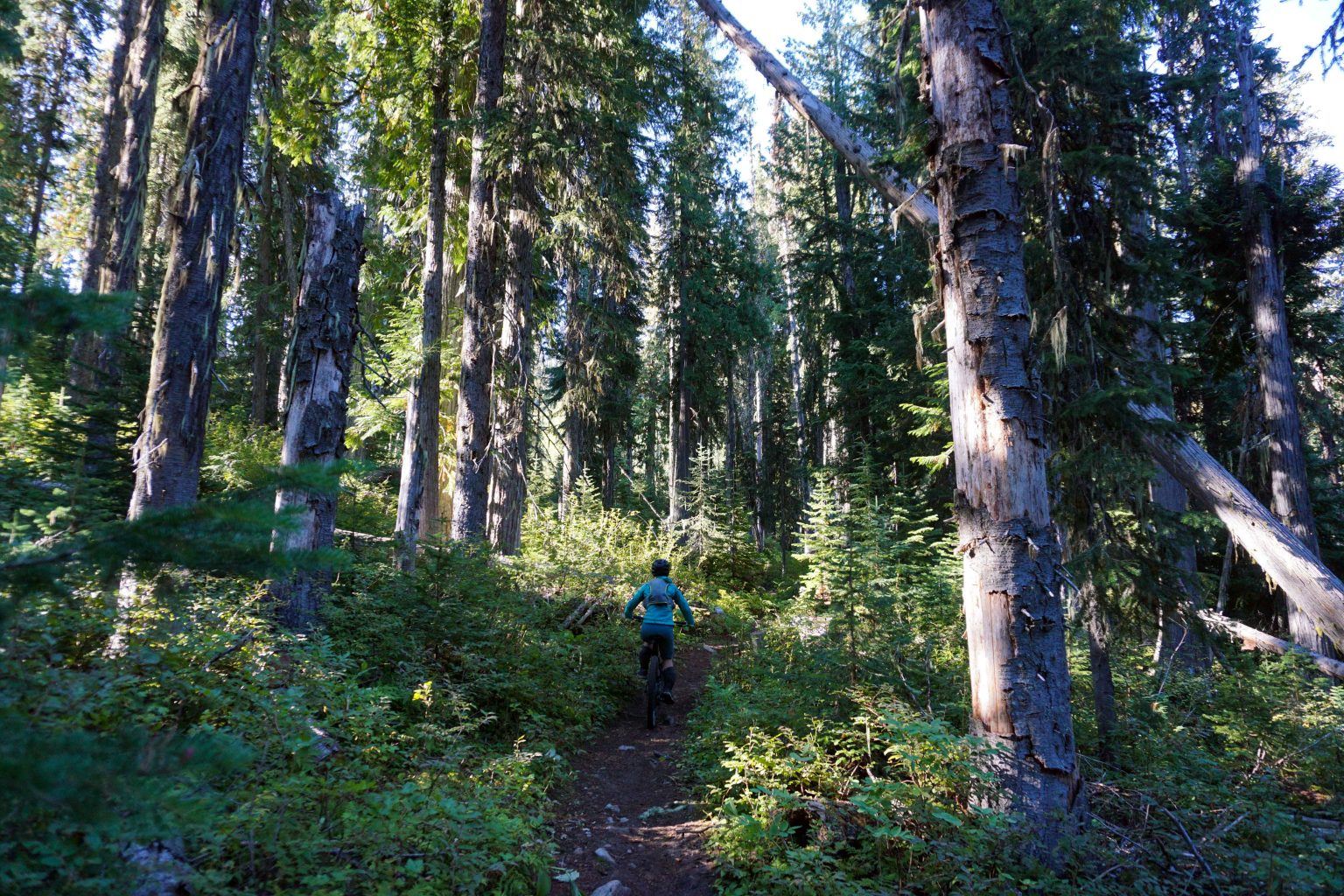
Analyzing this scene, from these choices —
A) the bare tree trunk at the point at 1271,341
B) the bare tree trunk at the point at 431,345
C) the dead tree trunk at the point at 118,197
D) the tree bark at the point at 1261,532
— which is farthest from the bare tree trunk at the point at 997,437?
the bare tree trunk at the point at 1271,341

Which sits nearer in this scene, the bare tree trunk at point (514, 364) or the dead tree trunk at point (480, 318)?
the dead tree trunk at point (480, 318)

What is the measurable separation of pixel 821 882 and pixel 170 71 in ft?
63.0

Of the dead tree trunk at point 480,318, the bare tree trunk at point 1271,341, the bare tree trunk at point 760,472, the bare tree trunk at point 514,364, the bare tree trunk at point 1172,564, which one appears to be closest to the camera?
the bare tree trunk at point 1172,564

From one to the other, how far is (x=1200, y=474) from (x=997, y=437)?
4.60 meters

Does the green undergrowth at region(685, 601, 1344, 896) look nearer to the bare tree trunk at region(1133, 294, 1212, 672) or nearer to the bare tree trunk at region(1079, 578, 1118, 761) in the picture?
the bare tree trunk at region(1079, 578, 1118, 761)

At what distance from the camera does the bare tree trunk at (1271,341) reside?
10711mm

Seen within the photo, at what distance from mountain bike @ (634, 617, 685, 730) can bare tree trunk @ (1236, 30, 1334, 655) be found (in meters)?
9.76

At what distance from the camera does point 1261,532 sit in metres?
6.95

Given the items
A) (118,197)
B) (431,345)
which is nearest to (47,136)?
(118,197)

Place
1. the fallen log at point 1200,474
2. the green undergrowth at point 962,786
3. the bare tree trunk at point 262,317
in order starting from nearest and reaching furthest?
the green undergrowth at point 962,786 → the fallen log at point 1200,474 → the bare tree trunk at point 262,317

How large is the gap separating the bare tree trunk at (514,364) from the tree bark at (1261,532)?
8226 millimetres

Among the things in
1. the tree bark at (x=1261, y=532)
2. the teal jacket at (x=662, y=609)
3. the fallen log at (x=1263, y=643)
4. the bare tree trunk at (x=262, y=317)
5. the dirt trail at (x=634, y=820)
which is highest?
the bare tree trunk at (x=262, y=317)

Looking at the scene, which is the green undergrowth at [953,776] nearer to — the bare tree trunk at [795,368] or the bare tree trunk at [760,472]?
the bare tree trunk at [795,368]

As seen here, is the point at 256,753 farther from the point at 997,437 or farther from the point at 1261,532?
the point at 1261,532
